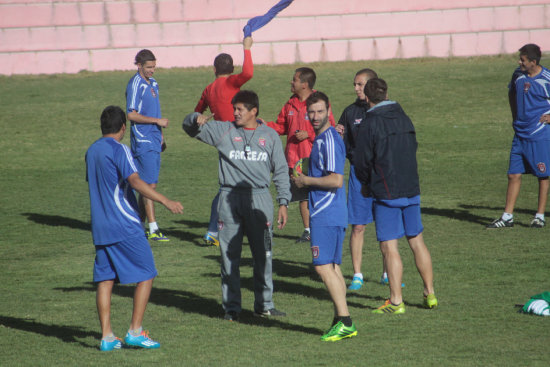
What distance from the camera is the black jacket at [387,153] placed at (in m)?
7.27

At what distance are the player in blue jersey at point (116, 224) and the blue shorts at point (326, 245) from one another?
122 cm

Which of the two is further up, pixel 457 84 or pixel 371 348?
pixel 457 84

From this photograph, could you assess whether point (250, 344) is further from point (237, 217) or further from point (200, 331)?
point (237, 217)

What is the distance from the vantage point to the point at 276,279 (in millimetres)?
9211

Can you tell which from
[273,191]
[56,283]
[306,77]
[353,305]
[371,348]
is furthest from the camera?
[273,191]

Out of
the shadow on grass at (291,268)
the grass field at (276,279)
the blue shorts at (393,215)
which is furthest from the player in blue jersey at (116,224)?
the shadow on grass at (291,268)

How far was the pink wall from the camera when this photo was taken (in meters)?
28.1

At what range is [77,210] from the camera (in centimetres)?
1376

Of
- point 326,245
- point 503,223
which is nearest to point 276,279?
point 326,245

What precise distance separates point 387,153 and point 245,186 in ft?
4.35

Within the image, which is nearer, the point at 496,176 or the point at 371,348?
the point at 371,348

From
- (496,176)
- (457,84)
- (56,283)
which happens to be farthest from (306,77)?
(457,84)

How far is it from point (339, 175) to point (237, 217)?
3.84 ft

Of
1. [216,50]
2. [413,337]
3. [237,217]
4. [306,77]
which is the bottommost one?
[413,337]
